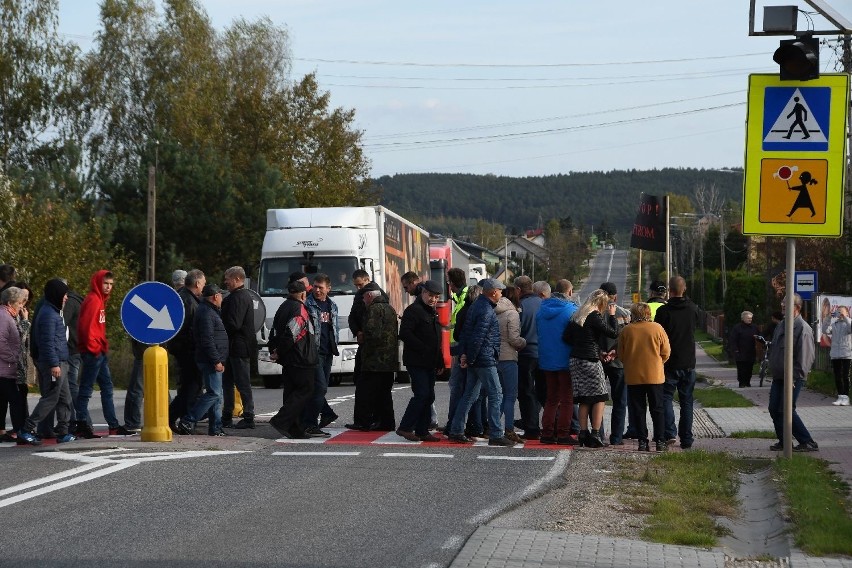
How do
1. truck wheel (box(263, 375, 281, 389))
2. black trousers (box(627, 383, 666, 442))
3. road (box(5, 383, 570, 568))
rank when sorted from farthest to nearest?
1. truck wheel (box(263, 375, 281, 389))
2. black trousers (box(627, 383, 666, 442))
3. road (box(5, 383, 570, 568))

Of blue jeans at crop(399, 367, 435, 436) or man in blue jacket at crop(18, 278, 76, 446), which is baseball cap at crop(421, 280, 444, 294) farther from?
man in blue jacket at crop(18, 278, 76, 446)

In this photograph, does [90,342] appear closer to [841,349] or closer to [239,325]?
[239,325]

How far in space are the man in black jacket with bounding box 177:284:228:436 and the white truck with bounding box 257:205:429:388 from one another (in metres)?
10.9

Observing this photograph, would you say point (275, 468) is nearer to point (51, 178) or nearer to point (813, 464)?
point (813, 464)

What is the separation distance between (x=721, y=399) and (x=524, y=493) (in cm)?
1477

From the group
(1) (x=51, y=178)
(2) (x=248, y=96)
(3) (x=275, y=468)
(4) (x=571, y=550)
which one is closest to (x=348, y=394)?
(3) (x=275, y=468)

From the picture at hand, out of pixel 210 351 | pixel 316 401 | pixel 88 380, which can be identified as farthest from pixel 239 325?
pixel 88 380

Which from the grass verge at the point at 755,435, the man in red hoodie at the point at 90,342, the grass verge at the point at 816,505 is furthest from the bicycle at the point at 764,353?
the man in red hoodie at the point at 90,342

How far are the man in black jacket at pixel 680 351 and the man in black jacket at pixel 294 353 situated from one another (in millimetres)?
3712

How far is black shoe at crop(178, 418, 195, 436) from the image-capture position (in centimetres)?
1511

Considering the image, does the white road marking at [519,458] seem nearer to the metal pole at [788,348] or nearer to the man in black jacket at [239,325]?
the metal pole at [788,348]

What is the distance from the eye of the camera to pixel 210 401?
14.9 metres

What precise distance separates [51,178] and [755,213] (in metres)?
42.9

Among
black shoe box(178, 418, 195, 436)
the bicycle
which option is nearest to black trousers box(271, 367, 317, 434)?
black shoe box(178, 418, 195, 436)
